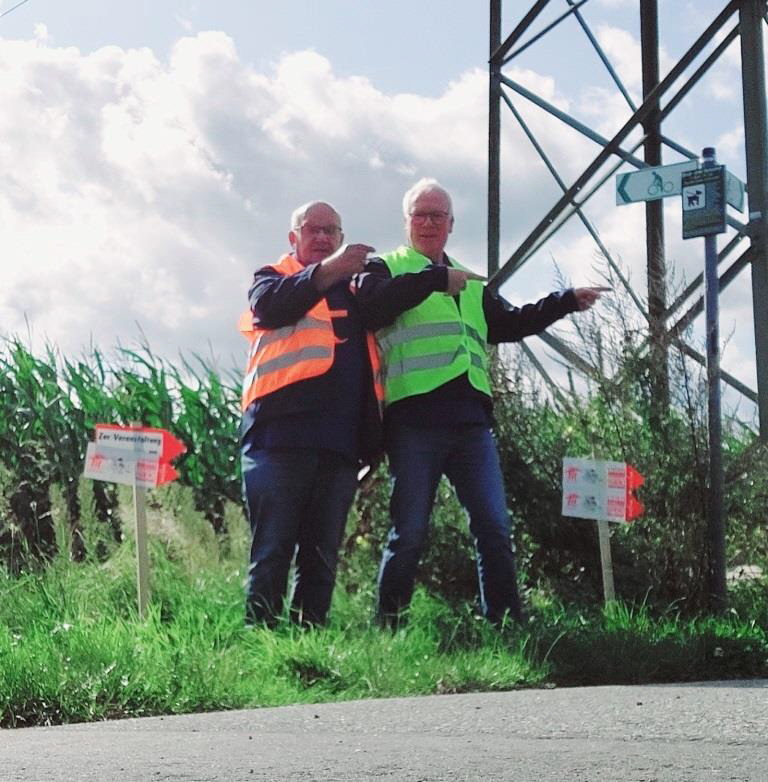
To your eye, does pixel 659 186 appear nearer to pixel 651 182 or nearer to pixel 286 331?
pixel 651 182

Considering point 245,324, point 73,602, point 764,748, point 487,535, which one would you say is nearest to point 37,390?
point 73,602

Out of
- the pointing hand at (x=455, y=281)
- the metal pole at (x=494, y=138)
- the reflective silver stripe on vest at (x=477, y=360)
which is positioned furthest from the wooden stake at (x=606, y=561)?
the metal pole at (x=494, y=138)

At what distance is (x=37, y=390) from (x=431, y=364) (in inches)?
196

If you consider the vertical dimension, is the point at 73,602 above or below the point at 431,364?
below

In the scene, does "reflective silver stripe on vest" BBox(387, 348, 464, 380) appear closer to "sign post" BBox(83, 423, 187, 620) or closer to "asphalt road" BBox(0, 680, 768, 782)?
"sign post" BBox(83, 423, 187, 620)

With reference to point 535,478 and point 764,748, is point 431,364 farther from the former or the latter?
→ point 764,748

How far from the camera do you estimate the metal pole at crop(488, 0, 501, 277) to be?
10.9 metres

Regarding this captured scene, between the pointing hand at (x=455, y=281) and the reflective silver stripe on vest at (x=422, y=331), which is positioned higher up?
the pointing hand at (x=455, y=281)

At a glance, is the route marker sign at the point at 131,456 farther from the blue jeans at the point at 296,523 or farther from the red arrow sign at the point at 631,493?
the red arrow sign at the point at 631,493

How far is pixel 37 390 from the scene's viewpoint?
1015 centimetres

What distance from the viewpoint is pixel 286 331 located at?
5949mm

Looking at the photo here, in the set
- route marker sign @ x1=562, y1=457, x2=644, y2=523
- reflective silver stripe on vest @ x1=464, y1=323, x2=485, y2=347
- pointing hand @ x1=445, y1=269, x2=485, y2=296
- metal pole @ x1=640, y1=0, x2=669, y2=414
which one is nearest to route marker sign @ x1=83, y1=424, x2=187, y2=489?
reflective silver stripe on vest @ x1=464, y1=323, x2=485, y2=347

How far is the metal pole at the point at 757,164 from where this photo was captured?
8600mm

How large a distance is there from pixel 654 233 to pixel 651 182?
2.57m
